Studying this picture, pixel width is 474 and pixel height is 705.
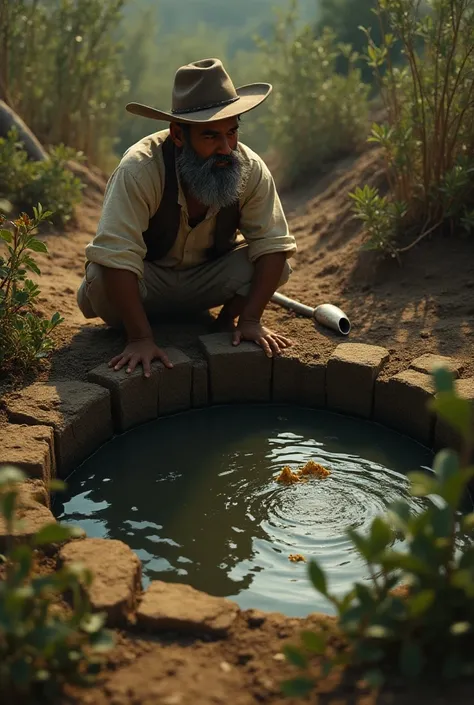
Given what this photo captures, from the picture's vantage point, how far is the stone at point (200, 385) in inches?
174

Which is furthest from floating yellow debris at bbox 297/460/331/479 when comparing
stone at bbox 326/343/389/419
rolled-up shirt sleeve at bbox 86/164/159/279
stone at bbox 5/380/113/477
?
rolled-up shirt sleeve at bbox 86/164/159/279

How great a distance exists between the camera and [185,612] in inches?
104

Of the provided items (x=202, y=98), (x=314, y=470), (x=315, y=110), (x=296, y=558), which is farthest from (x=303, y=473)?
(x=315, y=110)

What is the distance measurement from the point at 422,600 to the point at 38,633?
2.97ft

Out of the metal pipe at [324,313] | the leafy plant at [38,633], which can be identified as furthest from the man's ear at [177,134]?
the leafy plant at [38,633]

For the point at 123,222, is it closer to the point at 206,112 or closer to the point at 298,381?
the point at 206,112

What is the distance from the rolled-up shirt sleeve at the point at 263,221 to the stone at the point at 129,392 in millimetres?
838

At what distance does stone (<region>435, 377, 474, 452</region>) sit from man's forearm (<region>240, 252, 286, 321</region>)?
3.50 ft

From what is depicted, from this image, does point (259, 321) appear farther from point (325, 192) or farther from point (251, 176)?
point (325, 192)

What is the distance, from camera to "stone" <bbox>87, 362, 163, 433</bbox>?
4.14m

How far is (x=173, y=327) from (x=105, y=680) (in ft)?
8.72

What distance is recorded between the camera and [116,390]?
4125 mm

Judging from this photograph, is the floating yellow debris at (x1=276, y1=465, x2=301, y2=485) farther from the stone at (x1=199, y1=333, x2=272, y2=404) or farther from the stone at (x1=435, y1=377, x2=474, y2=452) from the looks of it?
the stone at (x1=199, y1=333, x2=272, y2=404)

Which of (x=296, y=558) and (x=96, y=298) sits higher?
(x=96, y=298)
